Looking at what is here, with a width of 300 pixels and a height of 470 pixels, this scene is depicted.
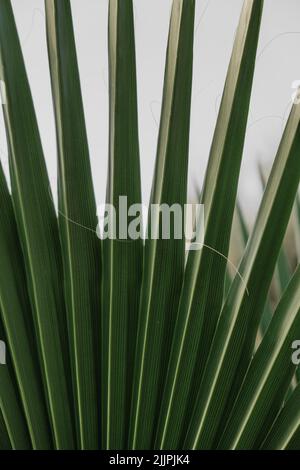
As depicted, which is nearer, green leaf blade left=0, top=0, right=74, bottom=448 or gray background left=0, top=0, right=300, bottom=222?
green leaf blade left=0, top=0, right=74, bottom=448

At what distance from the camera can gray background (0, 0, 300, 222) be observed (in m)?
0.65

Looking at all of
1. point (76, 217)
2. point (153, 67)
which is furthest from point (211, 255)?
point (153, 67)

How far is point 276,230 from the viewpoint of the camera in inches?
15.1

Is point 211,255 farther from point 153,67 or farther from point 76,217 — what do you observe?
point 153,67

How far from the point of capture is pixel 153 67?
0.66 m

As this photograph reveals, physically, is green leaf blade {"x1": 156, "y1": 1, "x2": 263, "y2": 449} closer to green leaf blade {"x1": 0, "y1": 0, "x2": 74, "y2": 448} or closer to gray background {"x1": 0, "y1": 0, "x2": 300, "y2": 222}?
green leaf blade {"x1": 0, "y1": 0, "x2": 74, "y2": 448}

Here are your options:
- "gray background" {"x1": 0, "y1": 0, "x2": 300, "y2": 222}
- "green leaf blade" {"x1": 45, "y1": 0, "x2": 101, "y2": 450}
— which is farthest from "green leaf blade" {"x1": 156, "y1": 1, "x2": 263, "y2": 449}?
"gray background" {"x1": 0, "y1": 0, "x2": 300, "y2": 222}

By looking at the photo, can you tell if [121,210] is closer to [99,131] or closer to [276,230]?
[276,230]

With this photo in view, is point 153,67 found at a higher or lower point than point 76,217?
higher

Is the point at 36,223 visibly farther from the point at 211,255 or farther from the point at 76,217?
the point at 211,255

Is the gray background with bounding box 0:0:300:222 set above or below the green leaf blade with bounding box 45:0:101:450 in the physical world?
above

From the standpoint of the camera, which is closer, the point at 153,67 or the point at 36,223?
the point at 36,223
